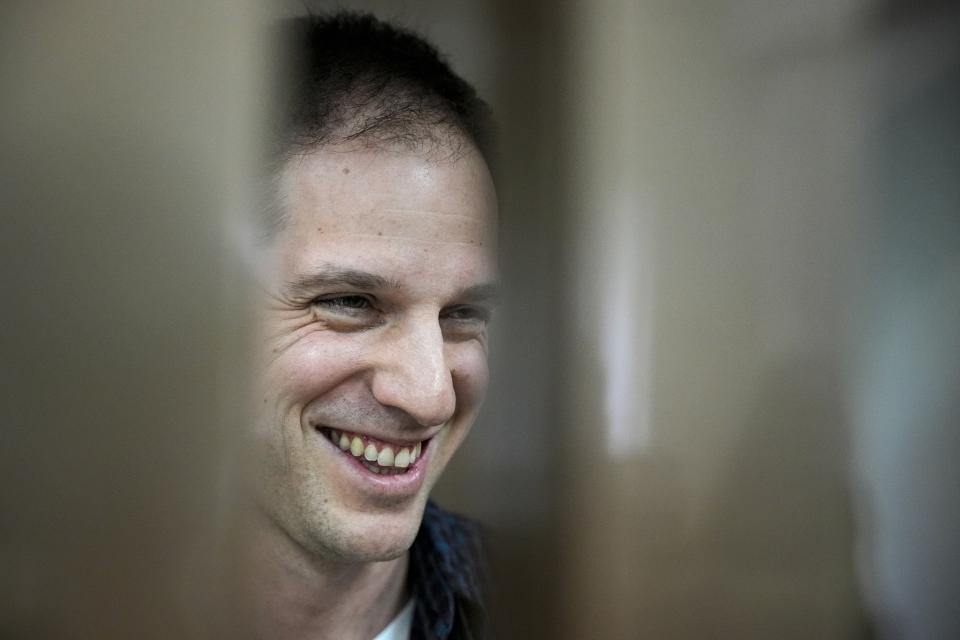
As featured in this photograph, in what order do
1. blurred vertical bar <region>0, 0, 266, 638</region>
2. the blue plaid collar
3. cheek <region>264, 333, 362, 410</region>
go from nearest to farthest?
1. blurred vertical bar <region>0, 0, 266, 638</region>
2. cheek <region>264, 333, 362, 410</region>
3. the blue plaid collar

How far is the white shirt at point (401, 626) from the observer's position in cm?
74

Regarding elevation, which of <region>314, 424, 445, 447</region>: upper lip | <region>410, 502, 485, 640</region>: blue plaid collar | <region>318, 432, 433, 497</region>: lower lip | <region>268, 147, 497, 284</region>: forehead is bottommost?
<region>410, 502, 485, 640</region>: blue plaid collar

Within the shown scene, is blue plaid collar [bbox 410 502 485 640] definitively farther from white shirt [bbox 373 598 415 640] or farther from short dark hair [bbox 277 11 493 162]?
short dark hair [bbox 277 11 493 162]

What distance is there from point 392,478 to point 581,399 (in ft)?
0.62

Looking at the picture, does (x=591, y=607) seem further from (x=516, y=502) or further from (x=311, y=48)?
(x=311, y=48)

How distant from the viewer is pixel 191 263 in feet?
1.67

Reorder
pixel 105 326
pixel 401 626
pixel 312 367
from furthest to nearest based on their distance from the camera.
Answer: pixel 401 626 < pixel 312 367 < pixel 105 326

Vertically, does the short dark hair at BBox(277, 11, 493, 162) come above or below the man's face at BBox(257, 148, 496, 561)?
above

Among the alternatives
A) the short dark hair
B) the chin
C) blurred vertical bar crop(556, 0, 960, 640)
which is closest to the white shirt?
the chin

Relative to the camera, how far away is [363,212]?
1.92 feet

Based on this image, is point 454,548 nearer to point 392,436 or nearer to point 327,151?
point 392,436

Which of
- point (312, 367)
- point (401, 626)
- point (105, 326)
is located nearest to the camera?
point (105, 326)

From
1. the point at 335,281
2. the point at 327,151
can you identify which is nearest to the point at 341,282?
the point at 335,281

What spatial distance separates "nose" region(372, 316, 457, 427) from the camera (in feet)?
1.94
